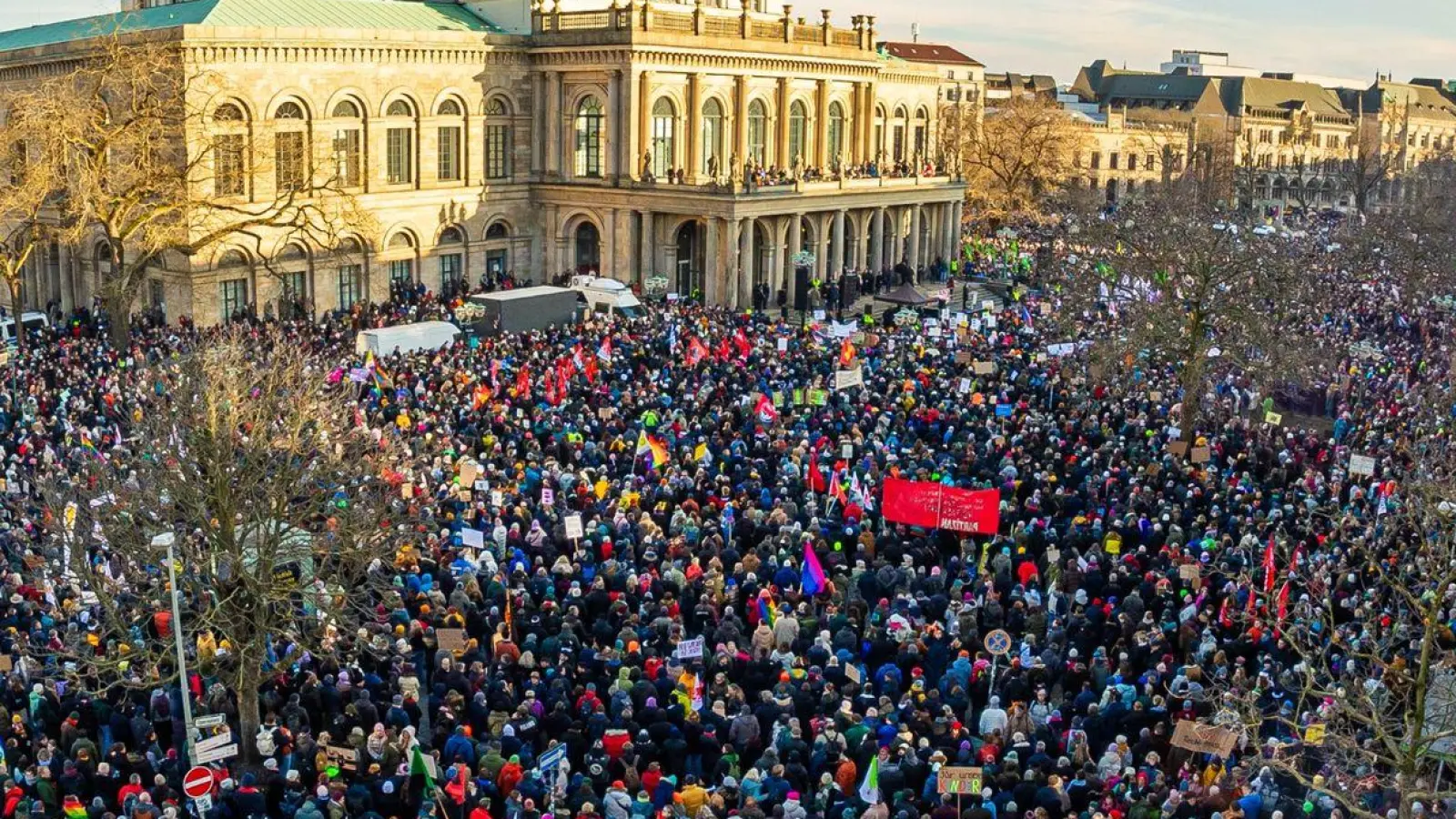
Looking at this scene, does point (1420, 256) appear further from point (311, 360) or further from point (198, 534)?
point (198, 534)

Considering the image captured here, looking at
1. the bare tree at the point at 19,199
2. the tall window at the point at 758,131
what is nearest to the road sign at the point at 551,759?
the bare tree at the point at 19,199

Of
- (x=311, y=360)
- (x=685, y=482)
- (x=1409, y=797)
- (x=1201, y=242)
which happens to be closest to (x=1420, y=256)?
(x=1201, y=242)

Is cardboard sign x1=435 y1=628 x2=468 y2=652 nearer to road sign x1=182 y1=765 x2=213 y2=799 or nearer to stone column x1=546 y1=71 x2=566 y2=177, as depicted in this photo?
road sign x1=182 y1=765 x2=213 y2=799

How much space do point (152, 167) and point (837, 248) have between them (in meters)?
28.0

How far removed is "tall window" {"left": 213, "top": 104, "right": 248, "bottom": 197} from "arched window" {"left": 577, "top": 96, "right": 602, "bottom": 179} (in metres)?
13.4

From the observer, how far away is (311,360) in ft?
102

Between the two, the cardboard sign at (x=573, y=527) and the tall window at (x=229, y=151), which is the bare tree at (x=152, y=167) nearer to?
the tall window at (x=229, y=151)

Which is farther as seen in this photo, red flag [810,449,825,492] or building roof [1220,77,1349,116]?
building roof [1220,77,1349,116]

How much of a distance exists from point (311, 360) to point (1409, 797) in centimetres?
2357

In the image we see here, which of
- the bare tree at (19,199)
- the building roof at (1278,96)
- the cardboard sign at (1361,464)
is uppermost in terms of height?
the building roof at (1278,96)

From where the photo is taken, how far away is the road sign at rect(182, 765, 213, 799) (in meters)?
15.7

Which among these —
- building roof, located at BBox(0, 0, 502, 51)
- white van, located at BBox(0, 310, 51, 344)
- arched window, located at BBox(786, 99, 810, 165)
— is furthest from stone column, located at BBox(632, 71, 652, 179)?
white van, located at BBox(0, 310, 51, 344)

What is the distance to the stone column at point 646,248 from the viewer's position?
5400 cm

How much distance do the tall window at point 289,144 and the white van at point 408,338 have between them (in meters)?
8.77
